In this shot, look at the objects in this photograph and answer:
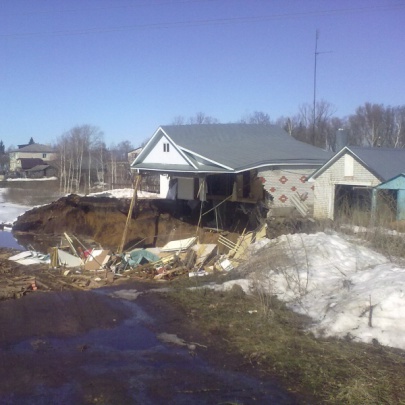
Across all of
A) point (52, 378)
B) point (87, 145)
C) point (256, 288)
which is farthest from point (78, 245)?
point (87, 145)

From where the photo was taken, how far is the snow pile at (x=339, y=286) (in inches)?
323

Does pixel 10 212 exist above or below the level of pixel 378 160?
below

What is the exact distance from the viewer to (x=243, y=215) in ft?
88.7

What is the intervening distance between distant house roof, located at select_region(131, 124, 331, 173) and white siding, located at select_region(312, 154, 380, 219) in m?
3.15

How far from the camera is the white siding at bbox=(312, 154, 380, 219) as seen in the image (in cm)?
2123

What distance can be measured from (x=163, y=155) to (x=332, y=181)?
10.1 metres

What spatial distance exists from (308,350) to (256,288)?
3203 millimetres

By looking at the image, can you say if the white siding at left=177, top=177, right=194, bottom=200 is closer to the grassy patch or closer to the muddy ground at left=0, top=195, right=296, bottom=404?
the muddy ground at left=0, top=195, right=296, bottom=404

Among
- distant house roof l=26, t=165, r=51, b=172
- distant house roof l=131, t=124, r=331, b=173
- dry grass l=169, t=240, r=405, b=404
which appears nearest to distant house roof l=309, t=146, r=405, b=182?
distant house roof l=131, t=124, r=331, b=173

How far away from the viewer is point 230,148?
28.1 meters

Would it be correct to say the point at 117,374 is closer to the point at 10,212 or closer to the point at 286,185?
the point at 286,185

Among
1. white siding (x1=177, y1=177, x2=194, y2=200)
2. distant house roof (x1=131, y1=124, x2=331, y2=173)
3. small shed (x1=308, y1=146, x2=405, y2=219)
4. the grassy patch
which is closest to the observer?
the grassy patch

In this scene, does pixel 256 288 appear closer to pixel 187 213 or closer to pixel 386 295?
pixel 386 295

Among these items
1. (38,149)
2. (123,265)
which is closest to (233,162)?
(123,265)
